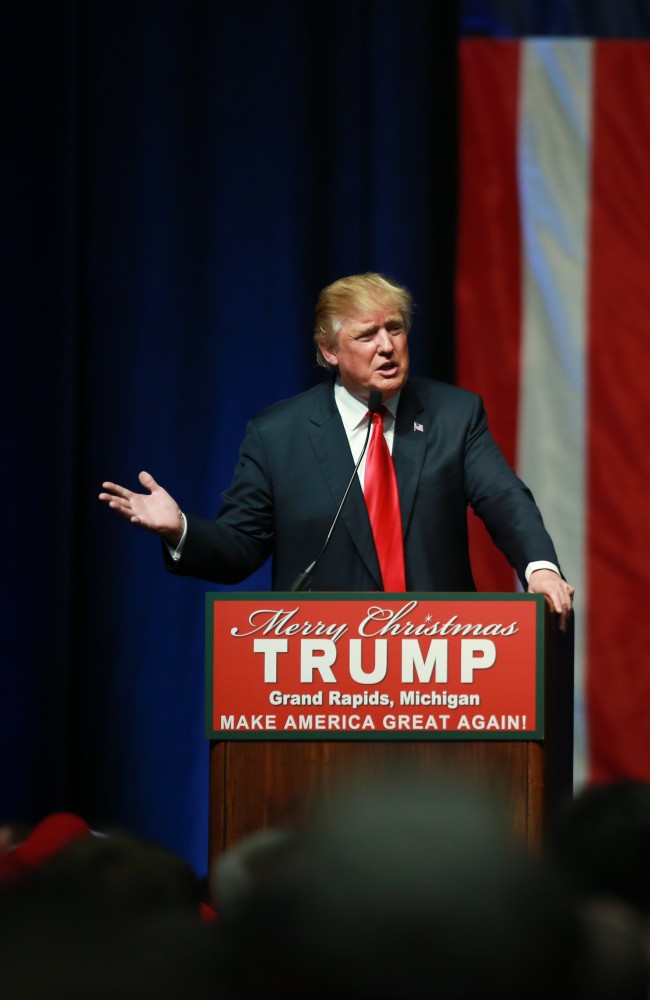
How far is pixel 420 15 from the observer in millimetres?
4434

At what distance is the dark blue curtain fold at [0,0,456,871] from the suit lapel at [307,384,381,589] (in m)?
1.23

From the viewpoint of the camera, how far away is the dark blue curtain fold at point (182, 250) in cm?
433

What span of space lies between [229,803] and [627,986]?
6.04 ft

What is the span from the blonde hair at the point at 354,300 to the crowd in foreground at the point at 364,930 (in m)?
2.66

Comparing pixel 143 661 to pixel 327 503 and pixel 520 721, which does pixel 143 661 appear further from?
pixel 520 721

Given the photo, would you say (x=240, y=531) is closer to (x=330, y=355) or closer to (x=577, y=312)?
(x=330, y=355)

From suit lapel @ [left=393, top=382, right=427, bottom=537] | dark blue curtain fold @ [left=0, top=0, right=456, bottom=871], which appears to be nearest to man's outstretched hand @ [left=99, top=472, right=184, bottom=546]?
suit lapel @ [left=393, top=382, right=427, bottom=537]

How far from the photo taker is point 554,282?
4492 millimetres

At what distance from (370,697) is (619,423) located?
227 cm

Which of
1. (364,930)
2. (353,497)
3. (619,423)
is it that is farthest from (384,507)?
(364,930)

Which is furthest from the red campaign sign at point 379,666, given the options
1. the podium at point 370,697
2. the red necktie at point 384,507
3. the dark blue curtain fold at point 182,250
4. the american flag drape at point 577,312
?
the american flag drape at point 577,312

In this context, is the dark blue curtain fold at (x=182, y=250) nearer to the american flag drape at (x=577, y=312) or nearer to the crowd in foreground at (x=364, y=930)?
the american flag drape at (x=577, y=312)

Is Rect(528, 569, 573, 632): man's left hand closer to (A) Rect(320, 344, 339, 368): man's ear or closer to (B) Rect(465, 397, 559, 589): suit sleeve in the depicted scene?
(B) Rect(465, 397, 559, 589): suit sleeve

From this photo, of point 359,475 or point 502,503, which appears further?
point 359,475
